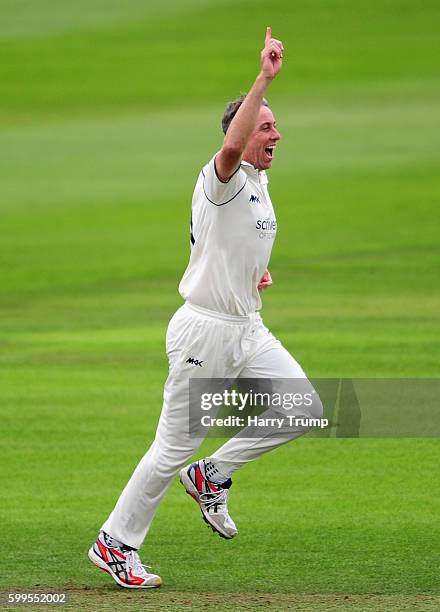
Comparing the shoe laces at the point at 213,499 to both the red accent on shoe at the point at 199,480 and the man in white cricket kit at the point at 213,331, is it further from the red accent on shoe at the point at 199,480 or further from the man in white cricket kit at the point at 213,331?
the man in white cricket kit at the point at 213,331

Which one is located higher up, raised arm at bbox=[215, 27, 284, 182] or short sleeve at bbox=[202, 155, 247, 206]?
raised arm at bbox=[215, 27, 284, 182]

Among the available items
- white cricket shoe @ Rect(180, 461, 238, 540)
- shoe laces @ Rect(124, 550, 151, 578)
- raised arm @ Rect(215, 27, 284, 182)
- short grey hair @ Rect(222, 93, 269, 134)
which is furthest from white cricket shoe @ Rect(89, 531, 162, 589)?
short grey hair @ Rect(222, 93, 269, 134)

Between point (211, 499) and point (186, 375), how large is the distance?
70 cm

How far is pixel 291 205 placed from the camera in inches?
1070

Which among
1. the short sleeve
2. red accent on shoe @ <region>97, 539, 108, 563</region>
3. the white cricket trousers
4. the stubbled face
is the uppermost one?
the stubbled face

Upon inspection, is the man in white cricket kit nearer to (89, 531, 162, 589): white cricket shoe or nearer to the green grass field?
(89, 531, 162, 589): white cricket shoe

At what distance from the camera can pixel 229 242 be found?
22.8 ft

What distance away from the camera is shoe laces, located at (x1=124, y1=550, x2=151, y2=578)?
697 cm

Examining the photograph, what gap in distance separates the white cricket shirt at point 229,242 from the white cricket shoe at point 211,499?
34.9 inches

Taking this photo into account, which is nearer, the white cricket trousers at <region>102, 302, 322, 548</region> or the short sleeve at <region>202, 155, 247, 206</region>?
the short sleeve at <region>202, 155, 247, 206</region>

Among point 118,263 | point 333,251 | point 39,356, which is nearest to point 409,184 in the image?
point 333,251

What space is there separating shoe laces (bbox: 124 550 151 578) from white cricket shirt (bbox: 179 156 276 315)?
4.14 feet

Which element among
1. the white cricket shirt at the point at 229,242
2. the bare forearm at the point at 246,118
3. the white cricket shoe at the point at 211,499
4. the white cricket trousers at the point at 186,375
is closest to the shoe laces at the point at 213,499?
the white cricket shoe at the point at 211,499

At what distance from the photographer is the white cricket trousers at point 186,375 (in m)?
7.04
